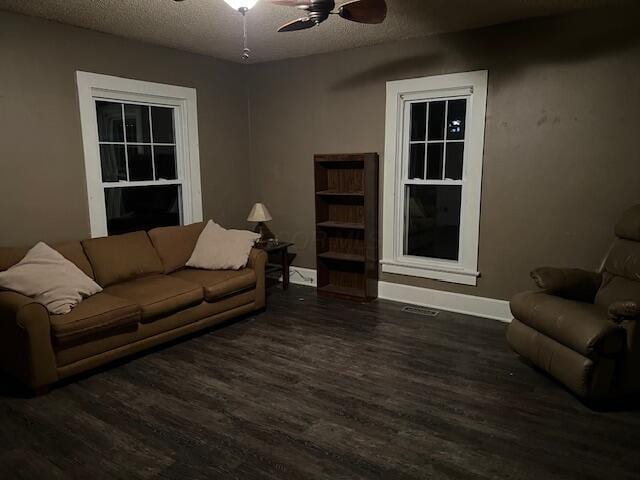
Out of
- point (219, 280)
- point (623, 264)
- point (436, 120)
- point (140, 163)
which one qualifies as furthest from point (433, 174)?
point (140, 163)

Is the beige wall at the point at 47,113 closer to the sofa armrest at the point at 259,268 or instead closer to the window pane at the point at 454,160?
the sofa armrest at the point at 259,268

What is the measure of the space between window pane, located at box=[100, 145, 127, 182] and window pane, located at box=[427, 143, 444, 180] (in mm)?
2956

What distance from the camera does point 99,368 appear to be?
3.30m

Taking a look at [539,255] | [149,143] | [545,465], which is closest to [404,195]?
[539,255]

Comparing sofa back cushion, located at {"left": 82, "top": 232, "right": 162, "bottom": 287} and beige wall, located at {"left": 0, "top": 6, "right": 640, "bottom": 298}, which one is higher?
beige wall, located at {"left": 0, "top": 6, "right": 640, "bottom": 298}

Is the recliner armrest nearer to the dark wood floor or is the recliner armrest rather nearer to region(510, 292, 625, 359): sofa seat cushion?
region(510, 292, 625, 359): sofa seat cushion

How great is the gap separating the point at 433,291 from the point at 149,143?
322 cm

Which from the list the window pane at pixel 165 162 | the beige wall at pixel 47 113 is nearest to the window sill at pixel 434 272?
the window pane at pixel 165 162

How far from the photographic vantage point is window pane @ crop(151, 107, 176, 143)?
4676mm

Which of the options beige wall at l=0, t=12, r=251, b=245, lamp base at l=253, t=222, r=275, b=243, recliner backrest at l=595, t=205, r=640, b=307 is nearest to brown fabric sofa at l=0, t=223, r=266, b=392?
beige wall at l=0, t=12, r=251, b=245

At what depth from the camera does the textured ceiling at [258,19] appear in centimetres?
333

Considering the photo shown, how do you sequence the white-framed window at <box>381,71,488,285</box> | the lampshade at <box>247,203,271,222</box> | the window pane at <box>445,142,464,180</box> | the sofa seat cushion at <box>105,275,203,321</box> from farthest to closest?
the lampshade at <box>247,203,271,222</box>
the window pane at <box>445,142,464,180</box>
the white-framed window at <box>381,71,488,285</box>
the sofa seat cushion at <box>105,275,203,321</box>

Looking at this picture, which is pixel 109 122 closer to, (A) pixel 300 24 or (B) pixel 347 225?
(A) pixel 300 24

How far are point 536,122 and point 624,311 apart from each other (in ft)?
6.04
